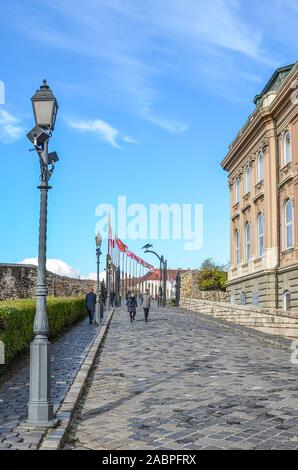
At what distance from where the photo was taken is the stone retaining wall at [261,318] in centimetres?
2009

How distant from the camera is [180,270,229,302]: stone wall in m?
55.1

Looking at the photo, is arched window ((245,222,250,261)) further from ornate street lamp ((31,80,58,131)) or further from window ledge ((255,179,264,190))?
ornate street lamp ((31,80,58,131))

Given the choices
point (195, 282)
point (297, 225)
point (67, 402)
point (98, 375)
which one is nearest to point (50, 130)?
point (67, 402)

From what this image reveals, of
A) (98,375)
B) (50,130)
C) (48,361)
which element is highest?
(50,130)

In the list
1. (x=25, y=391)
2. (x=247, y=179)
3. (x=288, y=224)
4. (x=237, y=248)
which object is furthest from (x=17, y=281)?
(x=25, y=391)

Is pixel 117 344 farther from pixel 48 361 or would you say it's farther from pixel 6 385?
pixel 48 361

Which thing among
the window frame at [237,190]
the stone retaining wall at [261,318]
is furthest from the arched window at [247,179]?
the stone retaining wall at [261,318]

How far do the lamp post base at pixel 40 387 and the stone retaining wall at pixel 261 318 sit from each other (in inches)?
526

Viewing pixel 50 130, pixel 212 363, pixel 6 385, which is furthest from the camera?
pixel 212 363

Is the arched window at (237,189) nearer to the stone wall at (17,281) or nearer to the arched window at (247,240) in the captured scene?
the arched window at (247,240)

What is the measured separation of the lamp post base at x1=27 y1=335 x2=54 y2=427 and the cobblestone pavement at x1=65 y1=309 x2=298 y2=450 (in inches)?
16.5

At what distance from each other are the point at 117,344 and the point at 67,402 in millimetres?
9545

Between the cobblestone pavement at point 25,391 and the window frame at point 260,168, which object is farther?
the window frame at point 260,168
